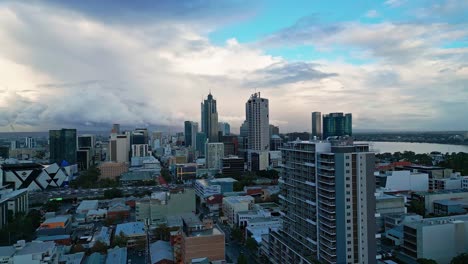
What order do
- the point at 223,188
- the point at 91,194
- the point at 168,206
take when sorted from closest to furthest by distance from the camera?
the point at 168,206 → the point at 223,188 → the point at 91,194

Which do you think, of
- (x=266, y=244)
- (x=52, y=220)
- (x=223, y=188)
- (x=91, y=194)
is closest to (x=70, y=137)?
(x=91, y=194)

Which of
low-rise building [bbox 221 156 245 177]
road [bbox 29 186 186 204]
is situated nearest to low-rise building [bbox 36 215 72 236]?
road [bbox 29 186 186 204]

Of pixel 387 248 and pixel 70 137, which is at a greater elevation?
pixel 70 137

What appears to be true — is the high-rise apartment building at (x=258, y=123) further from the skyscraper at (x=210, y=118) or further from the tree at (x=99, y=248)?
the tree at (x=99, y=248)

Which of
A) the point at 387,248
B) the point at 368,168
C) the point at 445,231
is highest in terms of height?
the point at 368,168

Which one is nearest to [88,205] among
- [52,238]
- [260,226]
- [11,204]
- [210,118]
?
[11,204]

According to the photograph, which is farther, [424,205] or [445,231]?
[424,205]

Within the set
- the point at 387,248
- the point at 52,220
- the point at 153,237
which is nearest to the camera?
the point at 387,248

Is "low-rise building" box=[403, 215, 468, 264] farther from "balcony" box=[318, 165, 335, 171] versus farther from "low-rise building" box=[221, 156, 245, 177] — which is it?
"low-rise building" box=[221, 156, 245, 177]

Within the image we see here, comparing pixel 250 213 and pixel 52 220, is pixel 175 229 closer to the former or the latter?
pixel 250 213
